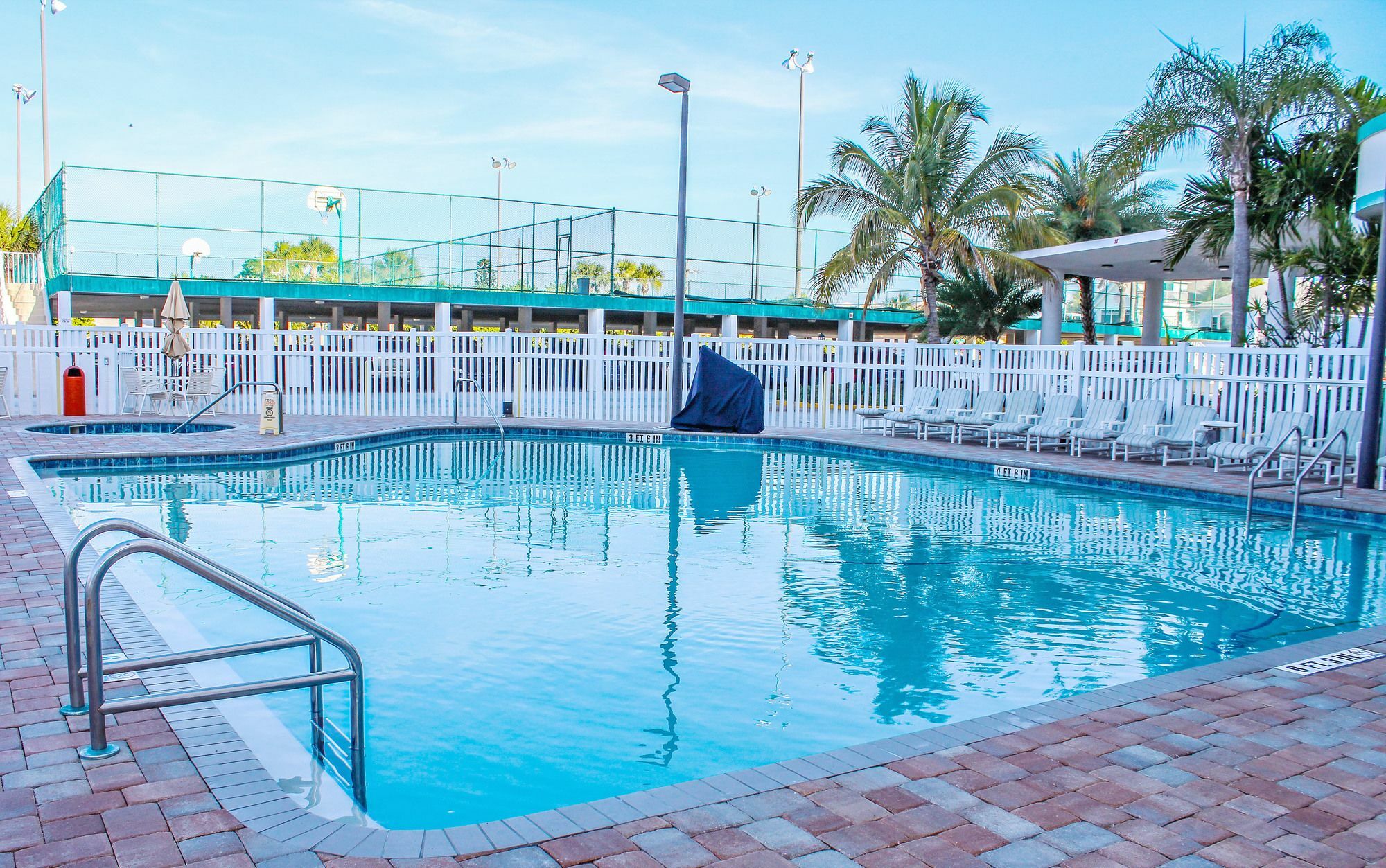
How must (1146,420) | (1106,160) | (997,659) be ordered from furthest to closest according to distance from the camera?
(1106,160), (1146,420), (997,659)

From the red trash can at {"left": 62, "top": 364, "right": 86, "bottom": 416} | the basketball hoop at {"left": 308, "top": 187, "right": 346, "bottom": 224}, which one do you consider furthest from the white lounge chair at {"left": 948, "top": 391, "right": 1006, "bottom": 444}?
the basketball hoop at {"left": 308, "top": 187, "right": 346, "bottom": 224}

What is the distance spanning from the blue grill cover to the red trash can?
963 cm

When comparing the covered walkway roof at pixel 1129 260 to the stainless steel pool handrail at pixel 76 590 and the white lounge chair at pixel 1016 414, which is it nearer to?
the white lounge chair at pixel 1016 414

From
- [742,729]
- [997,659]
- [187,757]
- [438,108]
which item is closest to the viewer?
[187,757]

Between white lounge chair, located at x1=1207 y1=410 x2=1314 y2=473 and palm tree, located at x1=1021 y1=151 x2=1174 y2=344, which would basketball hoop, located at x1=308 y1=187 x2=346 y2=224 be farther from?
white lounge chair, located at x1=1207 y1=410 x2=1314 y2=473

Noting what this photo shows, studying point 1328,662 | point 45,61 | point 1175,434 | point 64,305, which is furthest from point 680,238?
point 45,61

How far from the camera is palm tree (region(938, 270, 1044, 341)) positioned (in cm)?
2644

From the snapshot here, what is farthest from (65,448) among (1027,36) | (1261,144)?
(1027,36)

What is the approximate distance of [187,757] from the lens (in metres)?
3.25

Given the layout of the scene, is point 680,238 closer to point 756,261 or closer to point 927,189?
point 927,189

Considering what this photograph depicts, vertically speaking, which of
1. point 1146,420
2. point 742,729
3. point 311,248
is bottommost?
point 742,729

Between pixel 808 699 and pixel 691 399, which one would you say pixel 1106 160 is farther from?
pixel 808 699

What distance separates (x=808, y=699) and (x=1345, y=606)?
400 centimetres

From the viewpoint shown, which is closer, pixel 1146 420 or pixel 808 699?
pixel 808 699
